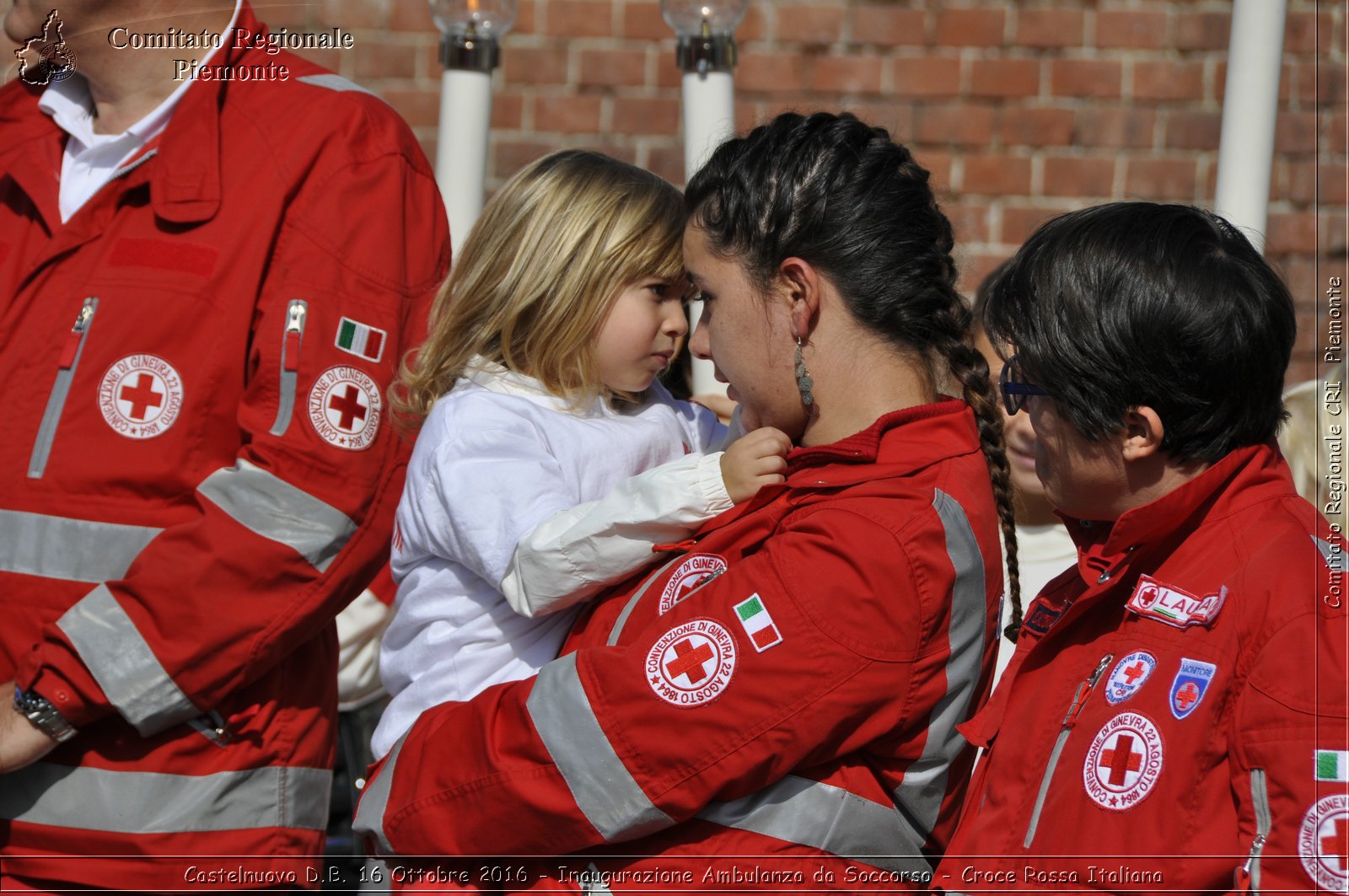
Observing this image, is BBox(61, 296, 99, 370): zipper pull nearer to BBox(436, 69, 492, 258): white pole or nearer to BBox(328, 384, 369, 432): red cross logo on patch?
BBox(328, 384, 369, 432): red cross logo on patch

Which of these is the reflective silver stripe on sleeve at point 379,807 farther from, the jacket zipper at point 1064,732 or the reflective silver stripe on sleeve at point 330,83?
the reflective silver stripe on sleeve at point 330,83

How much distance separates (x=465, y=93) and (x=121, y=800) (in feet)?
4.82

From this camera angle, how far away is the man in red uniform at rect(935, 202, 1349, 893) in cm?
142

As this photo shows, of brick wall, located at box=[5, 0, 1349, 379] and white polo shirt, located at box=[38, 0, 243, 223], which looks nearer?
white polo shirt, located at box=[38, 0, 243, 223]

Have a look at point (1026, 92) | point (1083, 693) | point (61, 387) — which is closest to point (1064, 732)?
point (1083, 693)

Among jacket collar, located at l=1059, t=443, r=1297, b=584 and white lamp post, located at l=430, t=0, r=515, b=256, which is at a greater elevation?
white lamp post, located at l=430, t=0, r=515, b=256

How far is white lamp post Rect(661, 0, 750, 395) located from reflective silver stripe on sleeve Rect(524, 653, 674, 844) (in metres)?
1.22

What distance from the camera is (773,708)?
162 centimetres

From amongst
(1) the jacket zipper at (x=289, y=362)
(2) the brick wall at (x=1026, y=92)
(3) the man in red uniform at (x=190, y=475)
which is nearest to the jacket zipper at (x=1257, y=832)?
(3) the man in red uniform at (x=190, y=475)

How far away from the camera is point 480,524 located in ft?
6.38

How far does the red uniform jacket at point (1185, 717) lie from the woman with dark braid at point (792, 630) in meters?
0.12

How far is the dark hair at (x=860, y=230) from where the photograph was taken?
6.06 feet

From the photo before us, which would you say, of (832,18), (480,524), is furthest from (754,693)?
(832,18)

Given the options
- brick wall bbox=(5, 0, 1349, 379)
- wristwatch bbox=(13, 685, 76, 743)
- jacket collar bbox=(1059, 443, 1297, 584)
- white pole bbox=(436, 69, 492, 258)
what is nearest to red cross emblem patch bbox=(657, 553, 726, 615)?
jacket collar bbox=(1059, 443, 1297, 584)
